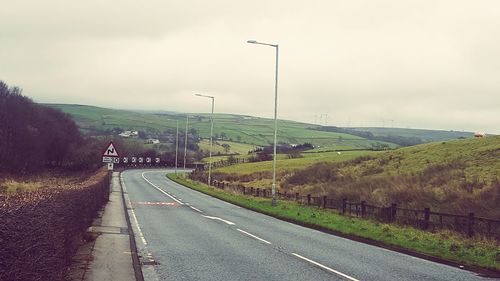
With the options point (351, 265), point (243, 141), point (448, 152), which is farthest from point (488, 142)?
point (243, 141)

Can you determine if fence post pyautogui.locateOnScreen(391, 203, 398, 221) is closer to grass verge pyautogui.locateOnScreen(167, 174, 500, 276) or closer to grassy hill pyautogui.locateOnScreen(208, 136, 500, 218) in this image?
grass verge pyautogui.locateOnScreen(167, 174, 500, 276)

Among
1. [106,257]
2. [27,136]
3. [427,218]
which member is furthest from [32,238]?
[27,136]

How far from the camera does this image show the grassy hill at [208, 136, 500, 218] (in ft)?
94.1

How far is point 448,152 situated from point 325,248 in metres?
42.5

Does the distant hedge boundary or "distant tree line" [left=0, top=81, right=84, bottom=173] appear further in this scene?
"distant tree line" [left=0, top=81, right=84, bottom=173]

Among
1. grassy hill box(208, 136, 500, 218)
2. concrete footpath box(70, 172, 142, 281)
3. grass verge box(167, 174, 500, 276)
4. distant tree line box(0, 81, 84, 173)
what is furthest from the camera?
distant tree line box(0, 81, 84, 173)

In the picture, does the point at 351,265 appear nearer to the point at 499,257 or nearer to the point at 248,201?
the point at 499,257

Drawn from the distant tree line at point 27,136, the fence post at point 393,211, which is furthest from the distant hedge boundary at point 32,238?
the distant tree line at point 27,136

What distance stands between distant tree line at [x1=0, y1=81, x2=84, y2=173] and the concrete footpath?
61623 mm

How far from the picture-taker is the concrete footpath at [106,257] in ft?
34.0

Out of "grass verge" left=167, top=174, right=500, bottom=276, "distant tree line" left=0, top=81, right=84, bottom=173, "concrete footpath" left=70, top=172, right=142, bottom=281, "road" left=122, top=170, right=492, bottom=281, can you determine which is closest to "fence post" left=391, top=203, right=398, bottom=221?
"grass verge" left=167, top=174, right=500, bottom=276

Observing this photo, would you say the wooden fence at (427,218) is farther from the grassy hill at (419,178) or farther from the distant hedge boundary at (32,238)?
the distant hedge boundary at (32,238)

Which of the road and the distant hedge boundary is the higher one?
the distant hedge boundary

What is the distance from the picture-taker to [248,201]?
35.8 metres
